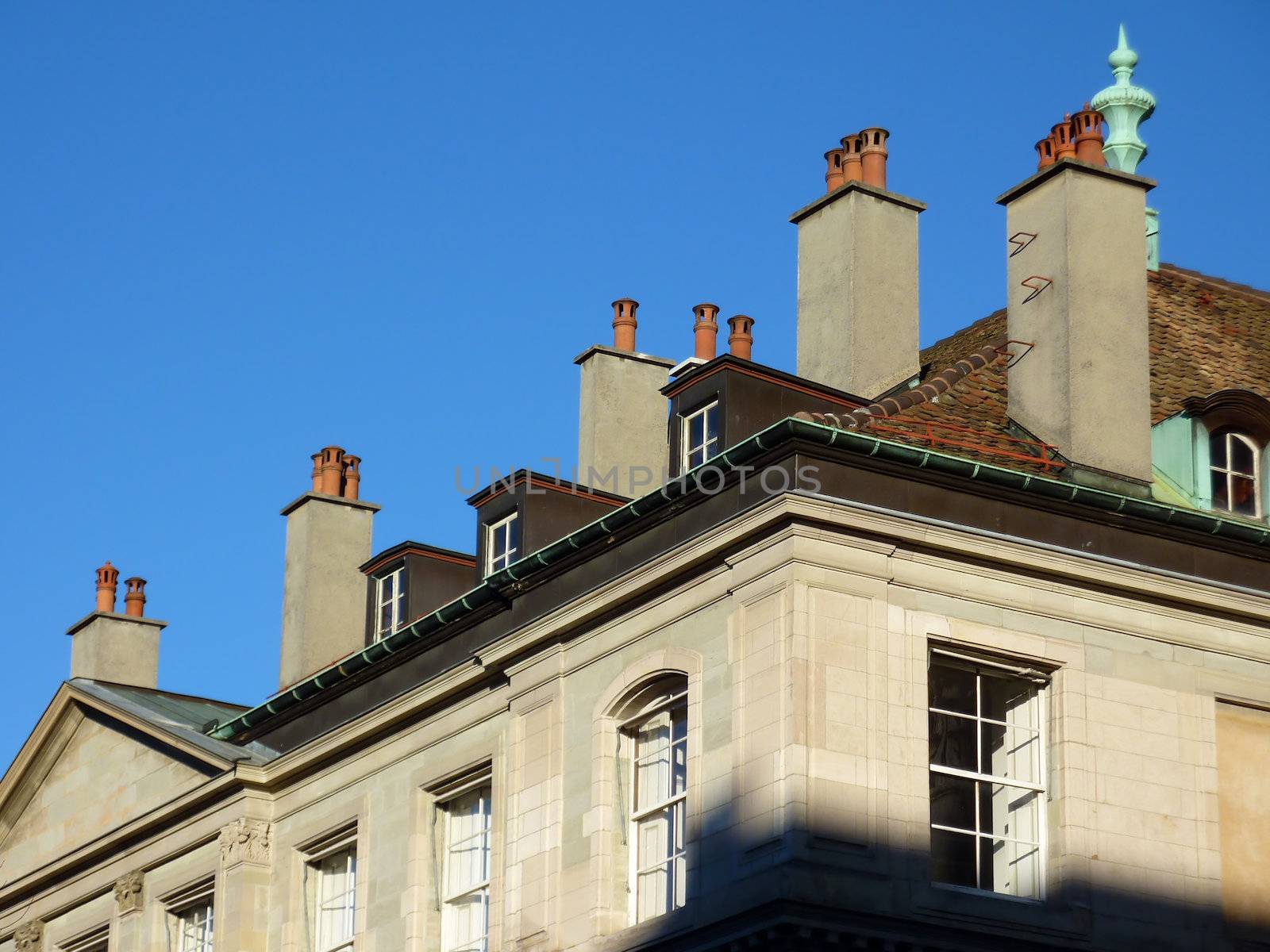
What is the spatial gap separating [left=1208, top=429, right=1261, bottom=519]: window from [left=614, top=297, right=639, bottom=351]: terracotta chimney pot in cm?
777

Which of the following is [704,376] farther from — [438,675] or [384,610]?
[384,610]

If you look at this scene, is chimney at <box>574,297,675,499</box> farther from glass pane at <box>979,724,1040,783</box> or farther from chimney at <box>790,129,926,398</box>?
glass pane at <box>979,724,1040,783</box>

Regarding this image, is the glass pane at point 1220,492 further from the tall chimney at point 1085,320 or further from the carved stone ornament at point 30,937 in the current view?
the carved stone ornament at point 30,937

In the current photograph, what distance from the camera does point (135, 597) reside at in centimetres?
4359

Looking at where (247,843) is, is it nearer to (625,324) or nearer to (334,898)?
(334,898)

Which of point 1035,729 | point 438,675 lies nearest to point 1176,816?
→ point 1035,729

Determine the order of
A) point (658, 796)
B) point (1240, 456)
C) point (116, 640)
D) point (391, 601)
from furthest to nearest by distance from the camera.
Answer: point (116, 640) < point (391, 601) < point (1240, 456) < point (658, 796)

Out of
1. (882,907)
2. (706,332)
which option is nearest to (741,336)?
(706,332)

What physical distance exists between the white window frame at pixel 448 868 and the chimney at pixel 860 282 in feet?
20.1

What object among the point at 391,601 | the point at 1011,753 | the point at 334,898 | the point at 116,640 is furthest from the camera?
the point at 116,640

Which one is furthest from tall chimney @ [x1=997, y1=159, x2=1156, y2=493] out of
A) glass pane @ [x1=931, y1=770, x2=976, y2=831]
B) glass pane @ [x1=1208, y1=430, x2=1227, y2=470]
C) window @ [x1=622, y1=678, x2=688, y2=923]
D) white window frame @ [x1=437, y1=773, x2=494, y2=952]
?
white window frame @ [x1=437, y1=773, x2=494, y2=952]

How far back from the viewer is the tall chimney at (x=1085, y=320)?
98.3ft

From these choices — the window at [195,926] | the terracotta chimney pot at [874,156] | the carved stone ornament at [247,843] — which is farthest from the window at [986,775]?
the window at [195,926]

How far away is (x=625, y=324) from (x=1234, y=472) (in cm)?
824
